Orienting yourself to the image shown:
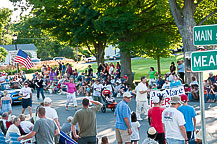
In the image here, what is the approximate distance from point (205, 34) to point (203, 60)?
1.72 ft

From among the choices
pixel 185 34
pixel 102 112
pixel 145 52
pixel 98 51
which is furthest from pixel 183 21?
pixel 98 51

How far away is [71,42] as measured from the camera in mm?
37344

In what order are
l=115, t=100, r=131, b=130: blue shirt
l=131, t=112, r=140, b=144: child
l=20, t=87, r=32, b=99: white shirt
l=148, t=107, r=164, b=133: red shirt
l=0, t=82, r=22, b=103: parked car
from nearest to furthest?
l=115, t=100, r=131, b=130: blue shirt < l=148, t=107, r=164, b=133: red shirt < l=131, t=112, r=140, b=144: child < l=20, t=87, r=32, b=99: white shirt < l=0, t=82, r=22, b=103: parked car

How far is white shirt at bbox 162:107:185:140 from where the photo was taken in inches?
337

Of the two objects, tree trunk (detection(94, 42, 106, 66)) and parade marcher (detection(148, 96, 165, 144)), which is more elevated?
tree trunk (detection(94, 42, 106, 66))

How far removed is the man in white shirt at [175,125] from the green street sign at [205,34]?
275 centimetres

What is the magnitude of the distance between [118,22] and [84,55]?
64.1 m

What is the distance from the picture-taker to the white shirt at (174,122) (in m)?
8.57

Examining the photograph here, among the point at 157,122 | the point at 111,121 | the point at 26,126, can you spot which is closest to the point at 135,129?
the point at 157,122

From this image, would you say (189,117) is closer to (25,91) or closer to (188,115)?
Result: (188,115)

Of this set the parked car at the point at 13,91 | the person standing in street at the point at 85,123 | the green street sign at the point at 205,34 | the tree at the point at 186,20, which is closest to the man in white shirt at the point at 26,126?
the person standing in street at the point at 85,123

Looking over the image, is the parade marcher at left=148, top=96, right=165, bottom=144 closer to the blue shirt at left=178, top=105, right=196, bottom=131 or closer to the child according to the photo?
the child

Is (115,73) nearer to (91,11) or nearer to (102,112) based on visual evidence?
(91,11)

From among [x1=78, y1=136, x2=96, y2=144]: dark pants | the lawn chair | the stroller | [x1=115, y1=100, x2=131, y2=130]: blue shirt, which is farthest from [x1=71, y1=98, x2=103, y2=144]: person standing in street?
the stroller
